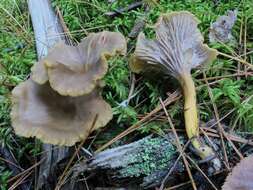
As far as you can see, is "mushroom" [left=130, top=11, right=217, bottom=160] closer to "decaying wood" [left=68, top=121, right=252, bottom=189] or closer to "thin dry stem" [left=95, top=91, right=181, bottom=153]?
"thin dry stem" [left=95, top=91, right=181, bottom=153]

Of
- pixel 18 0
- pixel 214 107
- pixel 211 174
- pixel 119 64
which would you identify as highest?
pixel 18 0

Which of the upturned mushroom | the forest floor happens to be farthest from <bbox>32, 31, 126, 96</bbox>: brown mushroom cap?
the forest floor

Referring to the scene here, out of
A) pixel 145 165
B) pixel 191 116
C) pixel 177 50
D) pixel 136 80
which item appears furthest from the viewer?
pixel 136 80

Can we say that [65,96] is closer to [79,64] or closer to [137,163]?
[79,64]

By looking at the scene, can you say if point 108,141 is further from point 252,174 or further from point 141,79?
point 252,174

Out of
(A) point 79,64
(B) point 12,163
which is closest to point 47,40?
(A) point 79,64

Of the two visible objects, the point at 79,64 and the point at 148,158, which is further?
the point at 79,64

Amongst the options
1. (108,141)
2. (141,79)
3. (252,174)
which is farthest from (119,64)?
(252,174)
